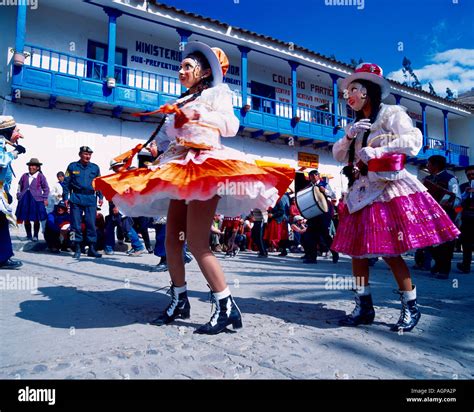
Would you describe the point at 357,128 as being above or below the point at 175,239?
above

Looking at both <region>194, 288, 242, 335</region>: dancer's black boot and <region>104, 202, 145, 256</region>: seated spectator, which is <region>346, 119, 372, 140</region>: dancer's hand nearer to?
<region>194, 288, 242, 335</region>: dancer's black boot

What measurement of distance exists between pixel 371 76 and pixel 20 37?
11325 millimetres

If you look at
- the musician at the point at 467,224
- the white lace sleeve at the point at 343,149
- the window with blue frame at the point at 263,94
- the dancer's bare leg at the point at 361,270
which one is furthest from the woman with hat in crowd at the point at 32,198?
the window with blue frame at the point at 263,94

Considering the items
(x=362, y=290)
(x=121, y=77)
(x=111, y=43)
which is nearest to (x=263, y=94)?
(x=121, y=77)

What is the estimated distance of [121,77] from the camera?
43.3 feet

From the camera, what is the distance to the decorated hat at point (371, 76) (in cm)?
277

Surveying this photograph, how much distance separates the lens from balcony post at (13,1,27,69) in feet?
33.9

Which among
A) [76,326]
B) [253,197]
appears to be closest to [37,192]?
[76,326]

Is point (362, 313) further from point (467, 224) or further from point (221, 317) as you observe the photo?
point (467, 224)

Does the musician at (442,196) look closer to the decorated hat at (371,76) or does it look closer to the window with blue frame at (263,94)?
the decorated hat at (371,76)

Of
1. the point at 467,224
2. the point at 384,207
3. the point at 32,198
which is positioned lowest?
the point at 384,207

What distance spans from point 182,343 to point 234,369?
1.47 ft

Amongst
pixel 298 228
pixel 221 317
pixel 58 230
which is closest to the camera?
pixel 221 317

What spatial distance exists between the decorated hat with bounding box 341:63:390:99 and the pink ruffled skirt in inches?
33.5
